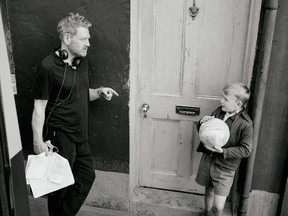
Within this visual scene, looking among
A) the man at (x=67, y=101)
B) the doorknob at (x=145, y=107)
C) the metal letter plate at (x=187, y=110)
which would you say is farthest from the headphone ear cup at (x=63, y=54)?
the metal letter plate at (x=187, y=110)

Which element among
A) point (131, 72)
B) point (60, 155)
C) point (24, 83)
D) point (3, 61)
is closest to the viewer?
point (3, 61)

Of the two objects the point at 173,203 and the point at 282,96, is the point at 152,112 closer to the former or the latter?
the point at 173,203

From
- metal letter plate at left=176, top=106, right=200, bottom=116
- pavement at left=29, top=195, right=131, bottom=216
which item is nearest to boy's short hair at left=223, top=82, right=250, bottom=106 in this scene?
metal letter plate at left=176, top=106, right=200, bottom=116

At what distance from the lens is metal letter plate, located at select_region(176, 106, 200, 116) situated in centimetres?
443

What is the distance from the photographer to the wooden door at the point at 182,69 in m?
4.11

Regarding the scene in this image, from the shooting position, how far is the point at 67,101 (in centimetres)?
378

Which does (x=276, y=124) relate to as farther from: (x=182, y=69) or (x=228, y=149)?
(x=182, y=69)

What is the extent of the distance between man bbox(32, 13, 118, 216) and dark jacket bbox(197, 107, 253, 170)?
1.30m

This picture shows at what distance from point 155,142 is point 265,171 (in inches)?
54.2

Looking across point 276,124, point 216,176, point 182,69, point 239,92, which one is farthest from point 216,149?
point 182,69

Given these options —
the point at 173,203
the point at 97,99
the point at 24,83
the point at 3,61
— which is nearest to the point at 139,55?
the point at 97,99

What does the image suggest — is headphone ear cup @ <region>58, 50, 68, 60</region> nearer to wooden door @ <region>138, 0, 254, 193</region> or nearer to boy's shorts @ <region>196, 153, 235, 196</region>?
wooden door @ <region>138, 0, 254, 193</region>

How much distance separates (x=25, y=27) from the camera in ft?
13.9

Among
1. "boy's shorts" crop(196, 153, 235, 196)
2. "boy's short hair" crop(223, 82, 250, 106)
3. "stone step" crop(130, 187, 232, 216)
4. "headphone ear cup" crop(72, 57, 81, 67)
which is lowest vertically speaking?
"stone step" crop(130, 187, 232, 216)
